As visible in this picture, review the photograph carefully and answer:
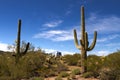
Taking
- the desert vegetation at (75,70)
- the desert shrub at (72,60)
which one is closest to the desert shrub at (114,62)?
the desert vegetation at (75,70)

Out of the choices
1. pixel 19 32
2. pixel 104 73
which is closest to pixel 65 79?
pixel 104 73

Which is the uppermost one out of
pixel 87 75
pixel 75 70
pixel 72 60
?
pixel 72 60

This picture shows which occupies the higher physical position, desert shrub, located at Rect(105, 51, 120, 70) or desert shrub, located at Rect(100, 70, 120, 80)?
desert shrub, located at Rect(105, 51, 120, 70)

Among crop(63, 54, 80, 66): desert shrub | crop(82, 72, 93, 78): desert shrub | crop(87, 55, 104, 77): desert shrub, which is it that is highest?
crop(63, 54, 80, 66): desert shrub

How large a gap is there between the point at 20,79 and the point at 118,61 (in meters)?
7.80

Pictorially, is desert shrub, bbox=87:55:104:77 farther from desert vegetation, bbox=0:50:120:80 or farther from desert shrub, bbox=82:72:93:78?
desert shrub, bbox=82:72:93:78

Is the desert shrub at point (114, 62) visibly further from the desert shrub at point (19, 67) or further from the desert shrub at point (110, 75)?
the desert shrub at point (19, 67)

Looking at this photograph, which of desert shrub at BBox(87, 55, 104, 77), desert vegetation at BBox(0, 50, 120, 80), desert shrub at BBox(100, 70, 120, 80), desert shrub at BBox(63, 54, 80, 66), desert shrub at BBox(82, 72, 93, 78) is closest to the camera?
desert shrub at BBox(100, 70, 120, 80)

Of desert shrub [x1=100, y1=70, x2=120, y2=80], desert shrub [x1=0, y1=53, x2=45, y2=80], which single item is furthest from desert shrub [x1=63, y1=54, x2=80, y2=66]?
desert shrub [x1=100, y1=70, x2=120, y2=80]

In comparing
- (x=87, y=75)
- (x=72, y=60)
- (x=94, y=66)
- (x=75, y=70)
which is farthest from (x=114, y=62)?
(x=72, y=60)

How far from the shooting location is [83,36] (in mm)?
19375

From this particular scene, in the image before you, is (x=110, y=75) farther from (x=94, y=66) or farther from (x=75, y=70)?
(x=75, y=70)

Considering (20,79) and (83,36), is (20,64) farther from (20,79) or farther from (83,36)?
(83,36)

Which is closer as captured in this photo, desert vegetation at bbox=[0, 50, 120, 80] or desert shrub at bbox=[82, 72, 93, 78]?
desert vegetation at bbox=[0, 50, 120, 80]
